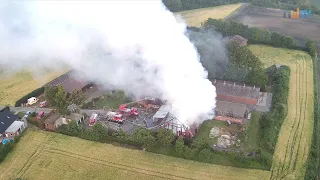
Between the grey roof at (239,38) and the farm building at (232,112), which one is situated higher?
the grey roof at (239,38)

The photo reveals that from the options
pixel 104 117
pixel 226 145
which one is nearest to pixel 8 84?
pixel 104 117

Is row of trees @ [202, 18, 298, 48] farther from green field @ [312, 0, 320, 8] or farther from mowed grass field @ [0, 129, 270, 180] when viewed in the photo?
mowed grass field @ [0, 129, 270, 180]

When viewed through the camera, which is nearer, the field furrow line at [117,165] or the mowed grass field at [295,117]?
the field furrow line at [117,165]

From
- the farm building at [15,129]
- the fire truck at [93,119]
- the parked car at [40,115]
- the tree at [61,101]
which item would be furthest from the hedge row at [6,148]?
the fire truck at [93,119]

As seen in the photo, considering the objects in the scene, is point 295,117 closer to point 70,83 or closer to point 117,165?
point 117,165

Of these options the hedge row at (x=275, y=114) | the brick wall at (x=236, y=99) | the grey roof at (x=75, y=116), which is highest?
the grey roof at (x=75, y=116)

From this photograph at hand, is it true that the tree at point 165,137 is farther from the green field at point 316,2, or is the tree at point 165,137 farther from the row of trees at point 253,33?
the green field at point 316,2

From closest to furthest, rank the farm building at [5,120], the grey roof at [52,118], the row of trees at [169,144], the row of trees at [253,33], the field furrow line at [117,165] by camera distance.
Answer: the field furrow line at [117,165]
the row of trees at [169,144]
the farm building at [5,120]
the grey roof at [52,118]
the row of trees at [253,33]
